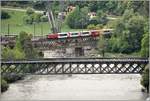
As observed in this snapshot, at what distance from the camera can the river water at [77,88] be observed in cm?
3534

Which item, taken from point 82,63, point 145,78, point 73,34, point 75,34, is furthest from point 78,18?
point 145,78

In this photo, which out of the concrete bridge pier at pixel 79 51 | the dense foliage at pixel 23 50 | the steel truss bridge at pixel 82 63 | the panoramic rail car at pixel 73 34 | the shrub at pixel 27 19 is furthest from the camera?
the shrub at pixel 27 19

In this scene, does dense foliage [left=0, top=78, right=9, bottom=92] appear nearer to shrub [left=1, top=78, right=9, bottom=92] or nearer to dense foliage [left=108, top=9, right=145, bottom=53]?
shrub [left=1, top=78, right=9, bottom=92]

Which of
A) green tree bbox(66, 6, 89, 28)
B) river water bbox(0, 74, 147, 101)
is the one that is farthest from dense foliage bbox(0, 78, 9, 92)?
green tree bbox(66, 6, 89, 28)

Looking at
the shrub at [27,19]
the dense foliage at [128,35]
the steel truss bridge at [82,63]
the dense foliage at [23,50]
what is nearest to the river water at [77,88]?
the steel truss bridge at [82,63]

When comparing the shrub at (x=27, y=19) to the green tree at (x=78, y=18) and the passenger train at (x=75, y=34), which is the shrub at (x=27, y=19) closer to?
the green tree at (x=78, y=18)

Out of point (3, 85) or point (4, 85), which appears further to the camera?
point (4, 85)

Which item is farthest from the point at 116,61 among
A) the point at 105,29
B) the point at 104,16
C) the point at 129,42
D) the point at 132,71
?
the point at 104,16

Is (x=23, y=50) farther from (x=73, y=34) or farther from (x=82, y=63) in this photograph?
(x=73, y=34)

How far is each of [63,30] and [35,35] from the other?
5.11 m

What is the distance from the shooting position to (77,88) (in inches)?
1484

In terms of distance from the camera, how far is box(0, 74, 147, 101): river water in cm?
3534

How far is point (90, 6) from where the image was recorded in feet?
224

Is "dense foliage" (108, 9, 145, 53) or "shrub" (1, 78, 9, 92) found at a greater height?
"dense foliage" (108, 9, 145, 53)
